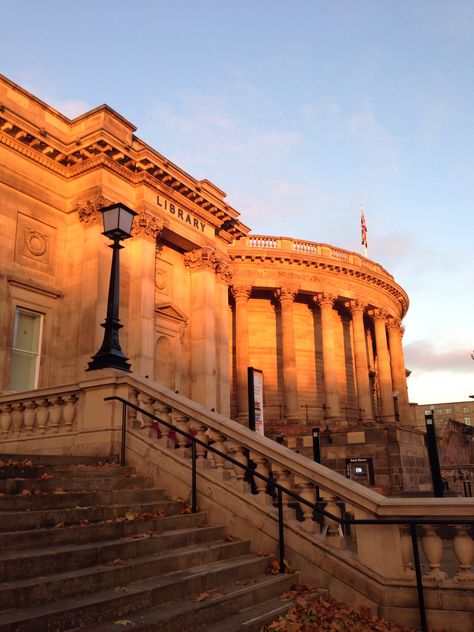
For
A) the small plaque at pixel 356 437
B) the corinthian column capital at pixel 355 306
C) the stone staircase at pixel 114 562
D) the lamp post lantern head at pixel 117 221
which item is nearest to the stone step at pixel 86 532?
the stone staircase at pixel 114 562

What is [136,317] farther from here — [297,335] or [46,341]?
[297,335]

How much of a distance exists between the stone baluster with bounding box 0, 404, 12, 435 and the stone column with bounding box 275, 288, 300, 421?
24682 millimetres

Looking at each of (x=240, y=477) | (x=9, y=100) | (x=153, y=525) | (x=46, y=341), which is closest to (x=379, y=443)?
A: (x=46, y=341)

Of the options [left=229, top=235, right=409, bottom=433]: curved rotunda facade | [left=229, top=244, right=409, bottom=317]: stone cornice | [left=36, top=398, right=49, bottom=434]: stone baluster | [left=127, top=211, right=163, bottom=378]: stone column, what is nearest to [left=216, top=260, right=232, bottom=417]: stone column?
[left=127, top=211, right=163, bottom=378]: stone column

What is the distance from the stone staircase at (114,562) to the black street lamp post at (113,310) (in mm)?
2702

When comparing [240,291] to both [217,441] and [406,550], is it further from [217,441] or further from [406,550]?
[406,550]

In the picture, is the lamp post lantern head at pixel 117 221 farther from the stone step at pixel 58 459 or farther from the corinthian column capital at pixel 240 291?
the corinthian column capital at pixel 240 291

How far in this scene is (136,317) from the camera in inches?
817

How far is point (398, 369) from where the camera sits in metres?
45.8

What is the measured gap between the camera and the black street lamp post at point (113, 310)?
10.6m

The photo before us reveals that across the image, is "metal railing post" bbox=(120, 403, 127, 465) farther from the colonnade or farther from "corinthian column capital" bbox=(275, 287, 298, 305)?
"corinthian column capital" bbox=(275, 287, 298, 305)

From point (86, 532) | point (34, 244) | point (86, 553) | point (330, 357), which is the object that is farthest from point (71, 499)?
point (330, 357)

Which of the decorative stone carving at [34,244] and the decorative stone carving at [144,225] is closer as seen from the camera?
the decorative stone carving at [34,244]

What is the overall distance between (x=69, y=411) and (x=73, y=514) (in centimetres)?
435
